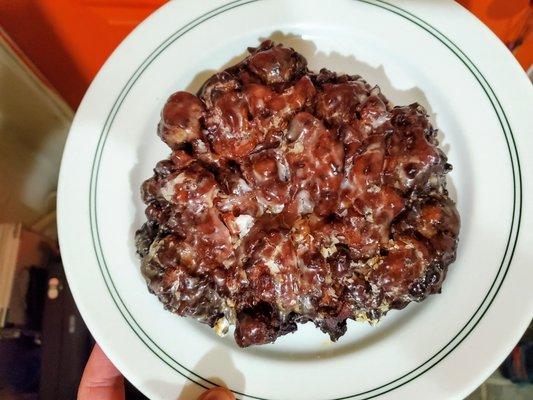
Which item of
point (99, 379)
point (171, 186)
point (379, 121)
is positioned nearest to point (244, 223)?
point (171, 186)

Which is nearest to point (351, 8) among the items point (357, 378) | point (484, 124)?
point (484, 124)

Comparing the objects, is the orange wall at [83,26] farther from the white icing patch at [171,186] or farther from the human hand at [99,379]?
the human hand at [99,379]

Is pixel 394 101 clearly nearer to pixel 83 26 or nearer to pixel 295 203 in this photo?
pixel 295 203

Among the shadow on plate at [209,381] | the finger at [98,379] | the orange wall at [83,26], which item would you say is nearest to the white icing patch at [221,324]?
the shadow on plate at [209,381]

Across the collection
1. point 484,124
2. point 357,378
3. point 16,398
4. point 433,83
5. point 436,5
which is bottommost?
point 16,398

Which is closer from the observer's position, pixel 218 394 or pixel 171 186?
pixel 171 186

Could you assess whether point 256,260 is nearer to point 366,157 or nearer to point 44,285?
point 366,157
